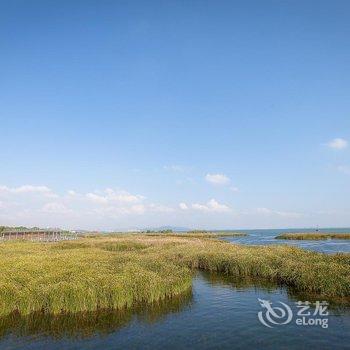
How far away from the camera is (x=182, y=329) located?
20.3 meters

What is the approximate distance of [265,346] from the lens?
685 inches

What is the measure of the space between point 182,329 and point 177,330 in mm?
→ 330

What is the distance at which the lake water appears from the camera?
706 inches

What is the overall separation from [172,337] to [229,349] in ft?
10.9

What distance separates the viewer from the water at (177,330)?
58.7 feet

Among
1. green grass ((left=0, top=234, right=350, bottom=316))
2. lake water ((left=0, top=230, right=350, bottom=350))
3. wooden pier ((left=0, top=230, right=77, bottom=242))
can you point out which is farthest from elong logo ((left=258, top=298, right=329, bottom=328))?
wooden pier ((left=0, top=230, right=77, bottom=242))

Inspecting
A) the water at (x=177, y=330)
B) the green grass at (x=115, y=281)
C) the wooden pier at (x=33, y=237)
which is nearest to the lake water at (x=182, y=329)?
the water at (x=177, y=330)

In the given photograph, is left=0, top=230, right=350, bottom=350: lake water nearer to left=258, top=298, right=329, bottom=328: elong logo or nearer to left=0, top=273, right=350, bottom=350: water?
left=0, top=273, right=350, bottom=350: water

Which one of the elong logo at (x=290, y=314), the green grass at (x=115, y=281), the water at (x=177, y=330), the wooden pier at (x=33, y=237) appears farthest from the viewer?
the wooden pier at (x=33, y=237)

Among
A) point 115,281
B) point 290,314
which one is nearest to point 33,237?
point 115,281

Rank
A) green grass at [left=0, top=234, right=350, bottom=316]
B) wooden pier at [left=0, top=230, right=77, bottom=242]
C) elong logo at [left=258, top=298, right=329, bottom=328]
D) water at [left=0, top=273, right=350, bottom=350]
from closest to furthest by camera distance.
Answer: water at [left=0, top=273, right=350, bottom=350], elong logo at [left=258, top=298, right=329, bottom=328], green grass at [left=0, top=234, right=350, bottom=316], wooden pier at [left=0, top=230, right=77, bottom=242]

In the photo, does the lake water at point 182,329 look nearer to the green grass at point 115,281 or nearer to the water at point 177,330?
the water at point 177,330

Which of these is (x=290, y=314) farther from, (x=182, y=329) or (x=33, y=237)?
(x=33, y=237)

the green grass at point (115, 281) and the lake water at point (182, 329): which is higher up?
the green grass at point (115, 281)
